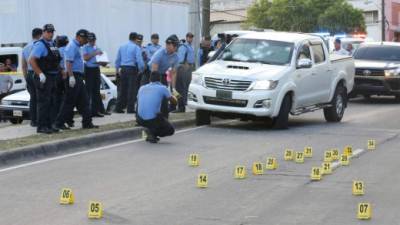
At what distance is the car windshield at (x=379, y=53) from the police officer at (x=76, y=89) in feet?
38.8

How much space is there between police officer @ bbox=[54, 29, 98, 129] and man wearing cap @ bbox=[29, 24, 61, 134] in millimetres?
357

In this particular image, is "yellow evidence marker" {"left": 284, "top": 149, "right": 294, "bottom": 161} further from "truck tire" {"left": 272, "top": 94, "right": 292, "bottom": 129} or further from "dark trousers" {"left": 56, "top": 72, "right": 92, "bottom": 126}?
"dark trousers" {"left": 56, "top": 72, "right": 92, "bottom": 126}

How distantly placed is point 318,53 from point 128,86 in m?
4.14

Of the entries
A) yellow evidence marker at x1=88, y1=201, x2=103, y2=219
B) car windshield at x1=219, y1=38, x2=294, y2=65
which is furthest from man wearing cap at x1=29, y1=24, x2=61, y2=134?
yellow evidence marker at x1=88, y1=201, x2=103, y2=219

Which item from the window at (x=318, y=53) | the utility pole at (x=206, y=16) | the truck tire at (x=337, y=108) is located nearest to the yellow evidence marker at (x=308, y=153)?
the window at (x=318, y=53)

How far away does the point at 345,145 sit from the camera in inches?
475

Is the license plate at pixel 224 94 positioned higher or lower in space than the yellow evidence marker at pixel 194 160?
higher

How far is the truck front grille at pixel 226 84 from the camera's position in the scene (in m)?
13.6

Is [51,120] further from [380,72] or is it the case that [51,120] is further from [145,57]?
[380,72]

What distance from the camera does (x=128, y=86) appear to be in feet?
53.0

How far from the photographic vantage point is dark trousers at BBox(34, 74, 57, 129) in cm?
1205

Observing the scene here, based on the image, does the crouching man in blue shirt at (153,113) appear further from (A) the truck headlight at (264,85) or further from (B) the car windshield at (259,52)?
(B) the car windshield at (259,52)

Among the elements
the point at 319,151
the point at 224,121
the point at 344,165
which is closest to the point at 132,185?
the point at 344,165

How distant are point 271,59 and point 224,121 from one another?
209 cm
